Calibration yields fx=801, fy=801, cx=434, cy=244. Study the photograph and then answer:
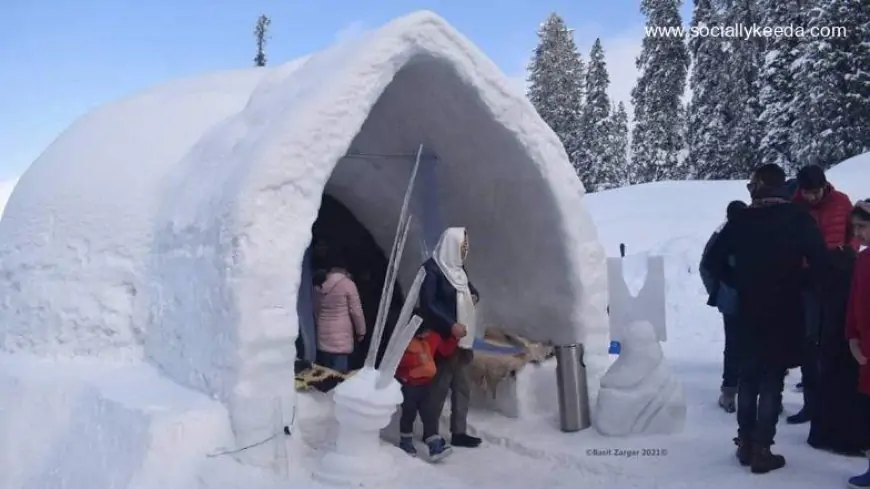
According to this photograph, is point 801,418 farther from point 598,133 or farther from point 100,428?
point 598,133

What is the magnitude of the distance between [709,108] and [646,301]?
19.3 metres

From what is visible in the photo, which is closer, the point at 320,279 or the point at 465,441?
the point at 465,441

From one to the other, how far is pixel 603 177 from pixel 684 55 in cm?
517

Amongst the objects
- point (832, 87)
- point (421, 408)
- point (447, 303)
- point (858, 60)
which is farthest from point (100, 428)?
point (858, 60)

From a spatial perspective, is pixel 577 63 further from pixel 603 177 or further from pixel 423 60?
pixel 423 60

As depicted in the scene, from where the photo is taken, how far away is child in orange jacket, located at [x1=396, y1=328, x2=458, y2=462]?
15.3ft

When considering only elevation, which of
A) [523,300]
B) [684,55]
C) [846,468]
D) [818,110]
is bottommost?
[846,468]

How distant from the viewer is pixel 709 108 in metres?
25.7

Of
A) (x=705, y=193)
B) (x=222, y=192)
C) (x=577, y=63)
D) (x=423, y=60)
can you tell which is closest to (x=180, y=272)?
(x=222, y=192)

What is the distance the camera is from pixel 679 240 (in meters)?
15.0

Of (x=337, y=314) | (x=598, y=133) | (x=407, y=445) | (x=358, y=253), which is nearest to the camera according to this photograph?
(x=407, y=445)

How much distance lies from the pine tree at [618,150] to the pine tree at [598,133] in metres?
0.05

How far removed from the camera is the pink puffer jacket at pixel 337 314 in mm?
5648

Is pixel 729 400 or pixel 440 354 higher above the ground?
pixel 440 354
